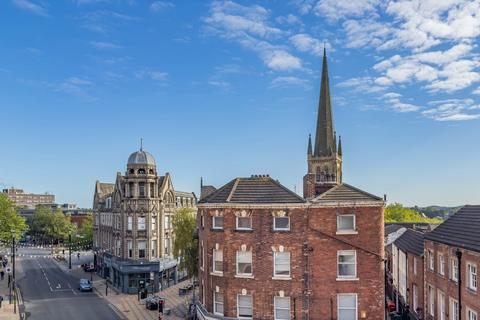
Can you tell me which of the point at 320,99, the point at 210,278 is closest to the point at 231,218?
the point at 210,278

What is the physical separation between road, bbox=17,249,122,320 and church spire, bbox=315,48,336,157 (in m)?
64.6

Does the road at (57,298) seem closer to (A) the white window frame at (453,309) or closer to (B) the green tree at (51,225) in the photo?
(A) the white window frame at (453,309)

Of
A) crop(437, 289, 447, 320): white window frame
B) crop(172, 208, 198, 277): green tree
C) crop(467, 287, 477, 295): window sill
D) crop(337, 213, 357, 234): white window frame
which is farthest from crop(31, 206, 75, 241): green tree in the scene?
crop(467, 287, 477, 295): window sill

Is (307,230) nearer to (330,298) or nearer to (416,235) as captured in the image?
(330,298)

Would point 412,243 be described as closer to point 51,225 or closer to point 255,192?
point 255,192

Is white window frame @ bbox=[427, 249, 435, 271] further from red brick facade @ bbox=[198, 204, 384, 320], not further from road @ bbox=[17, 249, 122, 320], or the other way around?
road @ bbox=[17, 249, 122, 320]

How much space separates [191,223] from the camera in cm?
4741

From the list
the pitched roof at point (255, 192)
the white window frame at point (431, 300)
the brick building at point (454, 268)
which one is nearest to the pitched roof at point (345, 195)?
the pitched roof at point (255, 192)

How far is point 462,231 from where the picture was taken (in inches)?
1115

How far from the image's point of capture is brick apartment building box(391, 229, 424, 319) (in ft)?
116

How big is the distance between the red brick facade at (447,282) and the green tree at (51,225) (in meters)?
101

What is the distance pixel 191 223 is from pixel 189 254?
378 centimetres

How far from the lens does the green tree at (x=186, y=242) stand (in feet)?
147

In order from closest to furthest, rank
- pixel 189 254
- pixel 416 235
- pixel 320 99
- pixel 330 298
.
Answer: pixel 330 298 → pixel 416 235 → pixel 189 254 → pixel 320 99
